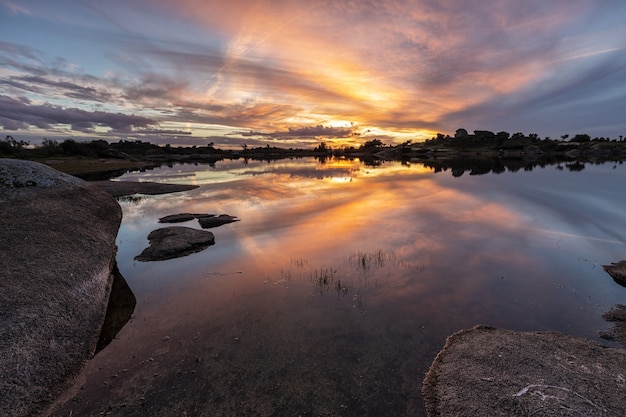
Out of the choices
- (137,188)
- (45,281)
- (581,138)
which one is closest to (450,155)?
(581,138)

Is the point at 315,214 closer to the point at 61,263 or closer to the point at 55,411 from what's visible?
the point at 61,263

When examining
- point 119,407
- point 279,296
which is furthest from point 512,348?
point 119,407

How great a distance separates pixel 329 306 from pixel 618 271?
14910mm

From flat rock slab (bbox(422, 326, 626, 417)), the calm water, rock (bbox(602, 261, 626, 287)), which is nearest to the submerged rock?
the calm water

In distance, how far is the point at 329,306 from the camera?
479 inches

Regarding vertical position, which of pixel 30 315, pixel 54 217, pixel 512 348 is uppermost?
pixel 54 217

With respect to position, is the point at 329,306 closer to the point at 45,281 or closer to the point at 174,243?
the point at 45,281

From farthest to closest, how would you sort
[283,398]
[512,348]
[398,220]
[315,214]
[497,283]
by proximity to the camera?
[315,214] → [398,220] → [497,283] → [512,348] → [283,398]

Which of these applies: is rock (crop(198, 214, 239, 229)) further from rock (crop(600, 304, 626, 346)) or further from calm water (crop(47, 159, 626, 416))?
rock (crop(600, 304, 626, 346))

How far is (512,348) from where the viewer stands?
8.48 metres

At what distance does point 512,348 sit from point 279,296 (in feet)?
28.2

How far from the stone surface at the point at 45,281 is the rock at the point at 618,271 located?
22.5 meters

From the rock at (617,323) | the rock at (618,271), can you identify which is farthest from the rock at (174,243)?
the rock at (618,271)

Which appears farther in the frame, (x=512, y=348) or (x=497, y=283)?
(x=497, y=283)
